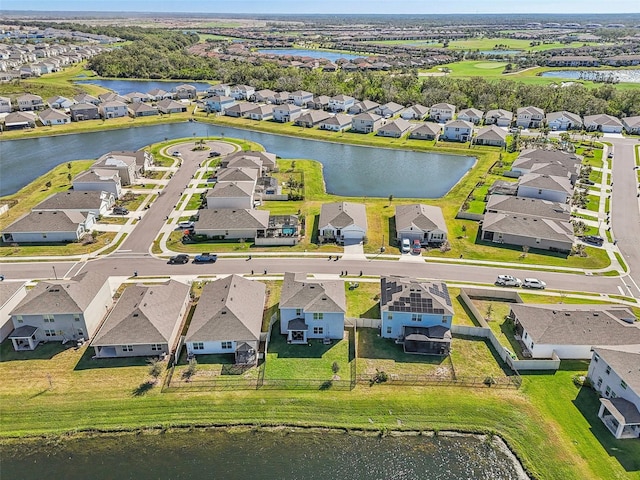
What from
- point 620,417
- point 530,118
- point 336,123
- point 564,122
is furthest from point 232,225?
point 564,122

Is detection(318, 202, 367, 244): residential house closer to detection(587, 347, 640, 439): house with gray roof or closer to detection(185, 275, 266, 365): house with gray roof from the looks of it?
detection(185, 275, 266, 365): house with gray roof

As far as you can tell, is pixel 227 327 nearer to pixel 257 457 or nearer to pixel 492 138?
pixel 257 457

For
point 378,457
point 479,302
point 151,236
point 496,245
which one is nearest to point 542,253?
point 496,245

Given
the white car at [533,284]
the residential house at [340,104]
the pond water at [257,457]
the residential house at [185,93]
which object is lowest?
the pond water at [257,457]

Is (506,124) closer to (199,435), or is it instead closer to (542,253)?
(542,253)

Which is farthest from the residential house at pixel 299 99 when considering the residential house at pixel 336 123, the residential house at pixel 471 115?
the residential house at pixel 471 115

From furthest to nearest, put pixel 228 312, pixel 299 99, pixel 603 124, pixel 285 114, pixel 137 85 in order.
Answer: pixel 137 85 < pixel 299 99 < pixel 285 114 < pixel 603 124 < pixel 228 312

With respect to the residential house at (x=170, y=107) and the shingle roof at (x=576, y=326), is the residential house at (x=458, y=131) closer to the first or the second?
the shingle roof at (x=576, y=326)
